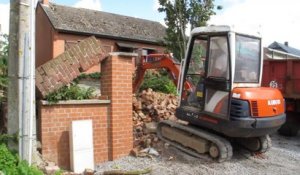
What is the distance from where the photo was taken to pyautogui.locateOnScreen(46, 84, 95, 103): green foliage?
6648 millimetres

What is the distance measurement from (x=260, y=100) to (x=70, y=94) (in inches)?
139

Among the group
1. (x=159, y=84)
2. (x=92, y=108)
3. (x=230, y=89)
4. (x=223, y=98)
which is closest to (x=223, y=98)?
(x=223, y=98)

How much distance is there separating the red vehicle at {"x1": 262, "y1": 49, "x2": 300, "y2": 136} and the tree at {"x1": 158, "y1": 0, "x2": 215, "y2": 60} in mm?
10145

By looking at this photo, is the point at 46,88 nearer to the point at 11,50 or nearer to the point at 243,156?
the point at 11,50

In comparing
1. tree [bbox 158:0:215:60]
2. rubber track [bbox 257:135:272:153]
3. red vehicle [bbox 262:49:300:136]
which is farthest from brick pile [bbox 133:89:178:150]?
tree [bbox 158:0:215:60]

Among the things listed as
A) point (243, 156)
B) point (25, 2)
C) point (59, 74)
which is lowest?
point (243, 156)

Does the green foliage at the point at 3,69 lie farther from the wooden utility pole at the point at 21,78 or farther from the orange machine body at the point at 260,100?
the orange machine body at the point at 260,100

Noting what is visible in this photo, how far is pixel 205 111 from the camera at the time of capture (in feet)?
24.5

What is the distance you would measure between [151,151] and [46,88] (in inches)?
94.4

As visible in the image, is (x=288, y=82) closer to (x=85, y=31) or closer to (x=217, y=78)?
(x=217, y=78)

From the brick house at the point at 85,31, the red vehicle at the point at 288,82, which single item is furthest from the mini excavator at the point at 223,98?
the brick house at the point at 85,31

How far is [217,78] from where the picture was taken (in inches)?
283

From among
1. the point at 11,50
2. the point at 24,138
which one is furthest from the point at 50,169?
the point at 11,50

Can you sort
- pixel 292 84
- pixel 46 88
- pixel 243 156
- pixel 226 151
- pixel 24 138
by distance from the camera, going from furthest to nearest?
pixel 292 84 < pixel 243 156 < pixel 226 151 < pixel 46 88 < pixel 24 138
